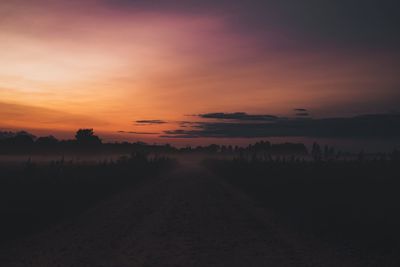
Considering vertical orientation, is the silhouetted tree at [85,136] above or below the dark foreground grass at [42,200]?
above

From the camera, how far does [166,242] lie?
1283cm

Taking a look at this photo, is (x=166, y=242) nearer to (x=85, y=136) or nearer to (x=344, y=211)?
(x=344, y=211)

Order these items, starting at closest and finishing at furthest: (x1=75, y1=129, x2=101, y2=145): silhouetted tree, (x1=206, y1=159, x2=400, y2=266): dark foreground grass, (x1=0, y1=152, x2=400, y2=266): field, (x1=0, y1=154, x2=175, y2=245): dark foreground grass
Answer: (x1=0, y1=152, x2=400, y2=266): field → (x1=206, y1=159, x2=400, y2=266): dark foreground grass → (x1=0, y1=154, x2=175, y2=245): dark foreground grass → (x1=75, y1=129, x2=101, y2=145): silhouetted tree

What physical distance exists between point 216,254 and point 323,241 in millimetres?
3784

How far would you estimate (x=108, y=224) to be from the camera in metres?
16.1

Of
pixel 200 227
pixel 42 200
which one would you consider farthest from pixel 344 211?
pixel 42 200

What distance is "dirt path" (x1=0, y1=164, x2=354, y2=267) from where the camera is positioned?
34.7 feet

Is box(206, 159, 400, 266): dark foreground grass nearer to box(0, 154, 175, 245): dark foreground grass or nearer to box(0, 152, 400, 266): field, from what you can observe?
box(0, 152, 400, 266): field

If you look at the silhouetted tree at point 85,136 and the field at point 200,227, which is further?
the silhouetted tree at point 85,136

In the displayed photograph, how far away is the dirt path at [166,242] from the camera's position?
10.6 metres

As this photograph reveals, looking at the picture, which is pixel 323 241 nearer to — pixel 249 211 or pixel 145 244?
pixel 145 244

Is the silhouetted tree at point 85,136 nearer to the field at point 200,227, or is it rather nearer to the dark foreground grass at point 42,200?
the dark foreground grass at point 42,200

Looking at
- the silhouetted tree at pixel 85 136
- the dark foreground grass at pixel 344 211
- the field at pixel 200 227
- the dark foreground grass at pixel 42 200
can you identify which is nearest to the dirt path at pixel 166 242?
the field at pixel 200 227

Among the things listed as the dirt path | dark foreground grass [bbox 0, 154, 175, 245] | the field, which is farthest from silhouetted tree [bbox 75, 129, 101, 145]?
the dirt path
